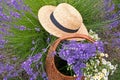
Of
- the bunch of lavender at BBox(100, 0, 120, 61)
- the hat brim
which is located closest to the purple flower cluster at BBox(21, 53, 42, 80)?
the hat brim

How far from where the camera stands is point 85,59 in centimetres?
263

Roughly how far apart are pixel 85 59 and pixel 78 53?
0.35ft

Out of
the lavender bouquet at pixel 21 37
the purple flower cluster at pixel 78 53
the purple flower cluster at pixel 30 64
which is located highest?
the lavender bouquet at pixel 21 37

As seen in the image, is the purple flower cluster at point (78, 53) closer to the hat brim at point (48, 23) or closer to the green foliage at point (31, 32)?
the hat brim at point (48, 23)

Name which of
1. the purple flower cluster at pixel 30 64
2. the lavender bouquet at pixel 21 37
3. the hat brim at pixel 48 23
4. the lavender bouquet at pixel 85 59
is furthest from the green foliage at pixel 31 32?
the lavender bouquet at pixel 85 59

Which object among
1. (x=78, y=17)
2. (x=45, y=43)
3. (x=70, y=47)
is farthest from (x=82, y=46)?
(x=45, y=43)

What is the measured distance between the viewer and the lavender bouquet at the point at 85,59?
2.57 meters

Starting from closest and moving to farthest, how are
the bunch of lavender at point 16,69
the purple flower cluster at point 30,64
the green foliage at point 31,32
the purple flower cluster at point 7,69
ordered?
1. the purple flower cluster at point 30,64
2. the purple flower cluster at point 7,69
3. the bunch of lavender at point 16,69
4. the green foliage at point 31,32

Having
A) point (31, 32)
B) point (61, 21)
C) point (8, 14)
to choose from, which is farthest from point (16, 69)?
point (61, 21)

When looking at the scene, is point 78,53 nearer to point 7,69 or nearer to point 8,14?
point 7,69

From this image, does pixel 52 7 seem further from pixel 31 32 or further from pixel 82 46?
pixel 82 46

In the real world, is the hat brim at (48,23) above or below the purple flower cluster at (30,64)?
above

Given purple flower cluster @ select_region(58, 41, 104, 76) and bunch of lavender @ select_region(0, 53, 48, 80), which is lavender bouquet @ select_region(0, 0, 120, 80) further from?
purple flower cluster @ select_region(58, 41, 104, 76)

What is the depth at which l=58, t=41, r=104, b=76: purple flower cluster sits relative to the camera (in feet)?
8.39
